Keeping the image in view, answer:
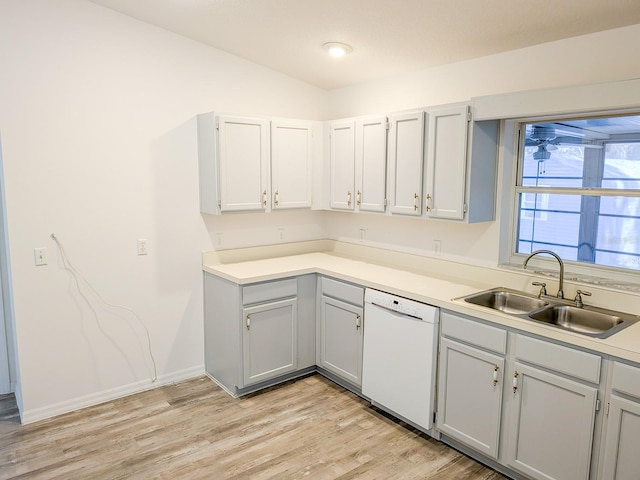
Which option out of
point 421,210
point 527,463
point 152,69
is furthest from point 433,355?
point 152,69

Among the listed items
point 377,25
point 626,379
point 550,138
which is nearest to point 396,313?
point 626,379

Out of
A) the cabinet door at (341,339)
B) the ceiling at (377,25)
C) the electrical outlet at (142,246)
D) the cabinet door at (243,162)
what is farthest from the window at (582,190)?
the electrical outlet at (142,246)

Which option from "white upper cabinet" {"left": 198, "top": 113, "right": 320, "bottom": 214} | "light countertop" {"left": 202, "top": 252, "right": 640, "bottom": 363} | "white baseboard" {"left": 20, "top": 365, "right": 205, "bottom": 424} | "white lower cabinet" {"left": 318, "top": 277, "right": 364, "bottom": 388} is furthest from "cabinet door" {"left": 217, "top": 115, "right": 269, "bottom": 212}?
"white baseboard" {"left": 20, "top": 365, "right": 205, "bottom": 424}

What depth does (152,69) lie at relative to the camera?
131 inches

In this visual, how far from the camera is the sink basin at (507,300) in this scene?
9.21ft

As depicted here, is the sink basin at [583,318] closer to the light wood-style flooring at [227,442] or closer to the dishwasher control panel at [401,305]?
the dishwasher control panel at [401,305]

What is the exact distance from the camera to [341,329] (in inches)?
137

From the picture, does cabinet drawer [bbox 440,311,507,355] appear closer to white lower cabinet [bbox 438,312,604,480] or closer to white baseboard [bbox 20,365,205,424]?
white lower cabinet [bbox 438,312,604,480]

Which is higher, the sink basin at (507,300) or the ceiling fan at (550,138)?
the ceiling fan at (550,138)

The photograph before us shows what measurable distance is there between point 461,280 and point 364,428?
121 centimetres

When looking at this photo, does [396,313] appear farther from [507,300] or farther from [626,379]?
[626,379]

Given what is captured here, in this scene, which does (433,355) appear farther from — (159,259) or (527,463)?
(159,259)

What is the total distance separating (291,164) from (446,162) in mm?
1320

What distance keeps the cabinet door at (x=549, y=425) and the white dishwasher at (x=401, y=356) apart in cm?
52
